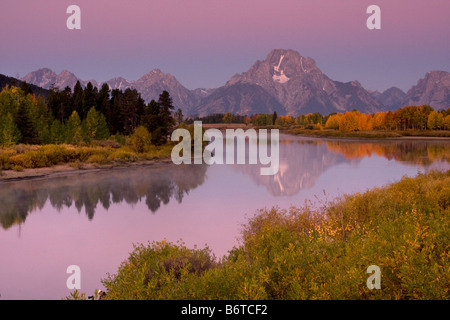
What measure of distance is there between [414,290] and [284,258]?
2.50m

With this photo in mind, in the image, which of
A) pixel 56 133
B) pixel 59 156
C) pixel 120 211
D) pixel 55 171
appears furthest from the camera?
pixel 56 133

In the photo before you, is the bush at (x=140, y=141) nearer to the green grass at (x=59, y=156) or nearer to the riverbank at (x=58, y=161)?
the green grass at (x=59, y=156)

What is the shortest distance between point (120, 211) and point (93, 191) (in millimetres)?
7054

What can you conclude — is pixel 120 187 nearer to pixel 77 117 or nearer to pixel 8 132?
pixel 8 132

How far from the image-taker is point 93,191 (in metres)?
29.6

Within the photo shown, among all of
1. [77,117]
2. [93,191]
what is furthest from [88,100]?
[93,191]

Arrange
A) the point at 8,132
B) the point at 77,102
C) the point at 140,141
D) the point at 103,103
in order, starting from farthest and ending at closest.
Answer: the point at 103,103 < the point at 77,102 < the point at 140,141 < the point at 8,132

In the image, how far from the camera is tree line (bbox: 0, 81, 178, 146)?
177 feet

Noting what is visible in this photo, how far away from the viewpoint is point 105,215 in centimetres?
2262

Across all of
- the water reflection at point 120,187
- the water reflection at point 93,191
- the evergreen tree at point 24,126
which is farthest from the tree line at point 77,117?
the water reflection at point 93,191

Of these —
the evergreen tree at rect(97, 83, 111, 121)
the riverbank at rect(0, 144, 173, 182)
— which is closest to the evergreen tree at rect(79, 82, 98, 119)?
the evergreen tree at rect(97, 83, 111, 121)

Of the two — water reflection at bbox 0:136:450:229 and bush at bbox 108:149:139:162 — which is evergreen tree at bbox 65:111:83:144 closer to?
bush at bbox 108:149:139:162

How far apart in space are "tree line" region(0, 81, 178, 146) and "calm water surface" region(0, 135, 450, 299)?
20017mm

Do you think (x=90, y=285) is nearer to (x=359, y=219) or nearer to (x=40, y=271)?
(x=40, y=271)
